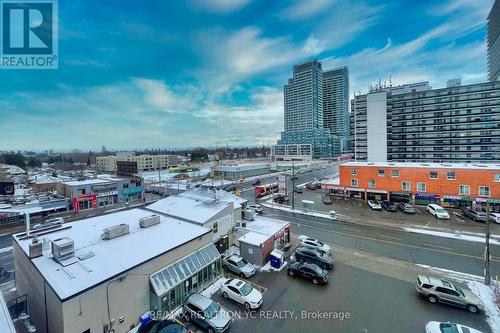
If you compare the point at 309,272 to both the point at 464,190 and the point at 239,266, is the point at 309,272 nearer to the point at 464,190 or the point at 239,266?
the point at 239,266

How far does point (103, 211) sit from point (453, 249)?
52.0m

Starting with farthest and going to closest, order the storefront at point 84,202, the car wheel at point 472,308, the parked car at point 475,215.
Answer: the storefront at point 84,202
the parked car at point 475,215
the car wheel at point 472,308

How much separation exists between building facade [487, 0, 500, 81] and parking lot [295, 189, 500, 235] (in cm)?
13154

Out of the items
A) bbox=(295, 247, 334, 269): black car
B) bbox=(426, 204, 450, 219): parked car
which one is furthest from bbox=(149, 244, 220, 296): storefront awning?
bbox=(426, 204, 450, 219): parked car

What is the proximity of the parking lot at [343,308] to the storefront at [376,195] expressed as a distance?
2692 cm

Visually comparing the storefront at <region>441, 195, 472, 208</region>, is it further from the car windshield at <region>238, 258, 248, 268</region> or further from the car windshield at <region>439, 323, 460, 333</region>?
the car windshield at <region>238, 258, 248, 268</region>

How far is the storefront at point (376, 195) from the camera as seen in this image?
42656 millimetres

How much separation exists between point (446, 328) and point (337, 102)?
201 m

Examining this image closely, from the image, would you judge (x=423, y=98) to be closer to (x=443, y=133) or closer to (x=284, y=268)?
(x=443, y=133)

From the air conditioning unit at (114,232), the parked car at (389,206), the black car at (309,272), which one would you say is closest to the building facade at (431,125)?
the parked car at (389,206)

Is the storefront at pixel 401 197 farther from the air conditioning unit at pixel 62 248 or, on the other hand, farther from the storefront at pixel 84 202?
the storefront at pixel 84 202

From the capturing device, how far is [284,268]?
20.5 meters

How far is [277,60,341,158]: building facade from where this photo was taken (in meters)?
164

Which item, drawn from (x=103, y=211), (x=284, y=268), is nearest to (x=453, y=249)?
(x=284, y=268)
